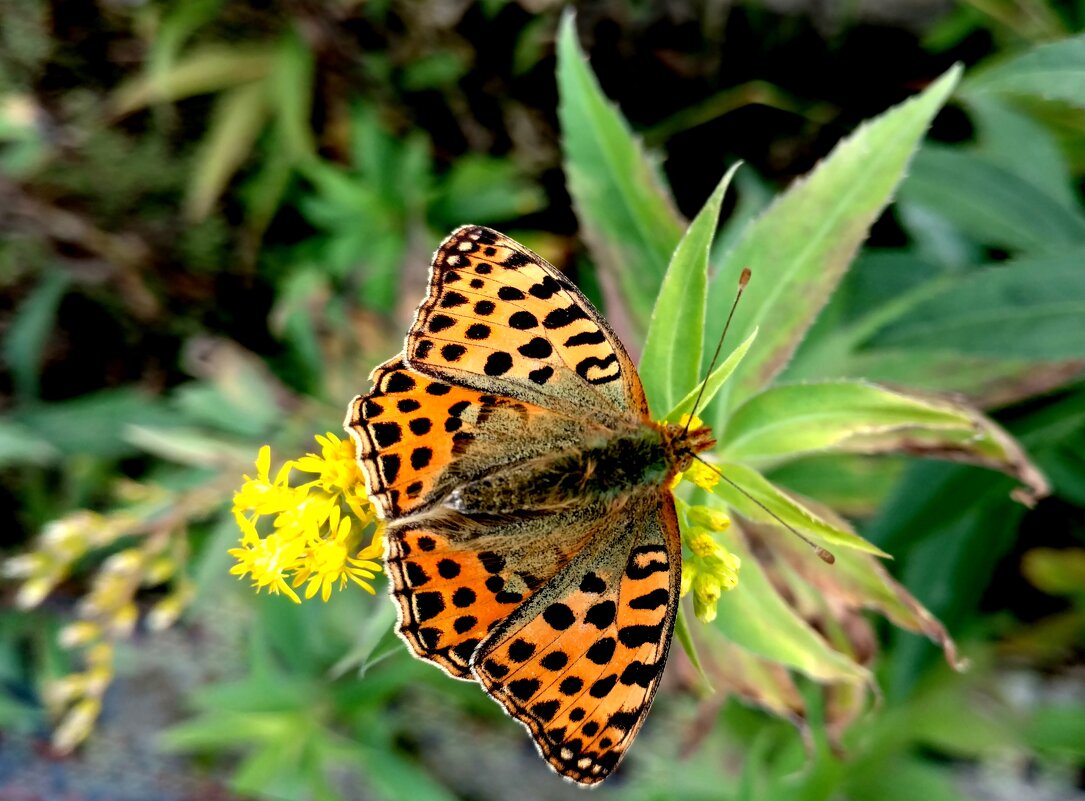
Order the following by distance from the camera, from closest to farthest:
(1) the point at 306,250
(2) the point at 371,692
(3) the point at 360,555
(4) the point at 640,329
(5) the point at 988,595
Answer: (3) the point at 360,555, (4) the point at 640,329, (2) the point at 371,692, (5) the point at 988,595, (1) the point at 306,250

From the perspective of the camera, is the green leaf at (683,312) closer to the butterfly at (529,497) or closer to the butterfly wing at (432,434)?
the butterfly at (529,497)

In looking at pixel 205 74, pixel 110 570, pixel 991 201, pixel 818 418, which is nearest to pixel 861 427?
pixel 818 418

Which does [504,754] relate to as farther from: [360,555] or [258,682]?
[360,555]

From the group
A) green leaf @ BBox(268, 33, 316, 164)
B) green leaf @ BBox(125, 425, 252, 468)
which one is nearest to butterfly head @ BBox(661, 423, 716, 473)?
green leaf @ BBox(125, 425, 252, 468)

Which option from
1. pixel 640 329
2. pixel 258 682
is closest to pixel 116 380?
pixel 258 682

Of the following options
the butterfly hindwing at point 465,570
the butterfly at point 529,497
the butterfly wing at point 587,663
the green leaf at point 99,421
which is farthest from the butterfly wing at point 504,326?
the green leaf at point 99,421

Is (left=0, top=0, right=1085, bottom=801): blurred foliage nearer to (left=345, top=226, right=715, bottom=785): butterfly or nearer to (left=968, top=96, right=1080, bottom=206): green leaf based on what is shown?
(left=968, top=96, right=1080, bottom=206): green leaf

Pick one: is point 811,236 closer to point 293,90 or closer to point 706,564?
point 706,564
